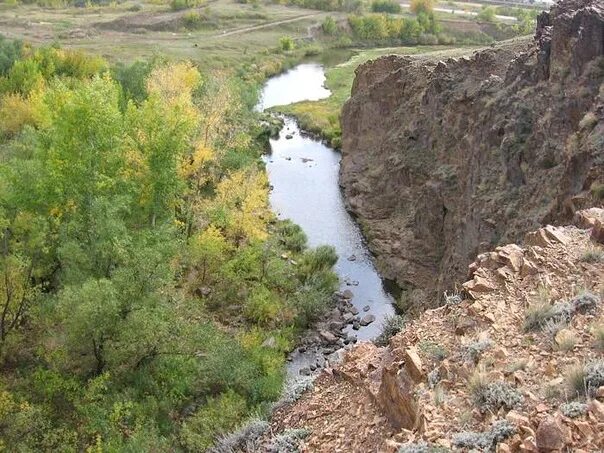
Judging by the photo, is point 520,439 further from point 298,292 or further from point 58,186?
point 298,292

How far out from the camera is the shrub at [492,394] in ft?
36.2

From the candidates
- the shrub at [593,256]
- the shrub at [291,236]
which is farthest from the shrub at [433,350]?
the shrub at [291,236]

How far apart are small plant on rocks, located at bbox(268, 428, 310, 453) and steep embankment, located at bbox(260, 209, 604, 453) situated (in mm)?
46

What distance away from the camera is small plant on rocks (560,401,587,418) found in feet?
32.9

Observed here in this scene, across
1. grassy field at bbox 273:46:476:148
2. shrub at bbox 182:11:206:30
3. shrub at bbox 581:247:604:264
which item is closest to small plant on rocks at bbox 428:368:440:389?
shrub at bbox 581:247:604:264

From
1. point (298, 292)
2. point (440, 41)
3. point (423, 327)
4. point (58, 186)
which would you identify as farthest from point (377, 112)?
point (440, 41)

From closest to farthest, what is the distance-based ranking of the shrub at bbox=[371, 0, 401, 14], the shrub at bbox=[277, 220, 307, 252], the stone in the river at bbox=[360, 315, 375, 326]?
the stone in the river at bbox=[360, 315, 375, 326], the shrub at bbox=[277, 220, 307, 252], the shrub at bbox=[371, 0, 401, 14]

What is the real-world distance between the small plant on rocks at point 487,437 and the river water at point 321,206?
791 inches

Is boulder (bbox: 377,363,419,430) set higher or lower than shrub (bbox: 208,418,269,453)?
higher

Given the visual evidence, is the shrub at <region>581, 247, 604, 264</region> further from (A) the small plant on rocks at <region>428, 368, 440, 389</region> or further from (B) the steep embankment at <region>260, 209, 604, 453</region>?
(A) the small plant on rocks at <region>428, 368, 440, 389</region>

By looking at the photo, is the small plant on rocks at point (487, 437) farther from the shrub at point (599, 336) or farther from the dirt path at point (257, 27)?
the dirt path at point (257, 27)

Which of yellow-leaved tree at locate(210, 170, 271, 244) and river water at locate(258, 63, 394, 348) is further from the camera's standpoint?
river water at locate(258, 63, 394, 348)

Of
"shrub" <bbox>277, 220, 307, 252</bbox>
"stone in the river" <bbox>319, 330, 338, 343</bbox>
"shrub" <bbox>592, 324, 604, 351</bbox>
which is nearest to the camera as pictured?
"shrub" <bbox>592, 324, 604, 351</bbox>

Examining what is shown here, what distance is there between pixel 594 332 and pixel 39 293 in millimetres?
19063
